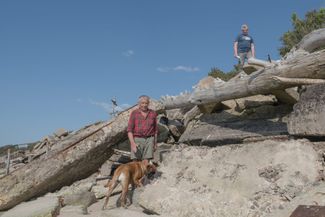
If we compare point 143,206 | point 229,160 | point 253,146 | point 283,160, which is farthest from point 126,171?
point 283,160

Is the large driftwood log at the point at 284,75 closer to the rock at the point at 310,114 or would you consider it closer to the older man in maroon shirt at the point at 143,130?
the rock at the point at 310,114

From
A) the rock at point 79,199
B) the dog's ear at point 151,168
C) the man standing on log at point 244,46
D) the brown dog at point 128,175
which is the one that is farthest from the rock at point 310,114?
the man standing on log at point 244,46

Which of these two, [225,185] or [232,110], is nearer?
[225,185]

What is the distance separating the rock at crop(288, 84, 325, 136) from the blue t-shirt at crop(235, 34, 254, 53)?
201 inches

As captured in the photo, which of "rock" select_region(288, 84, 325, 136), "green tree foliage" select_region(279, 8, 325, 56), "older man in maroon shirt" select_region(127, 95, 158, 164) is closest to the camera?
"rock" select_region(288, 84, 325, 136)

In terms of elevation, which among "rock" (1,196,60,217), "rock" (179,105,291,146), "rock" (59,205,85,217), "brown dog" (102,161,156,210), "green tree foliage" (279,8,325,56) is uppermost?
Answer: "green tree foliage" (279,8,325,56)

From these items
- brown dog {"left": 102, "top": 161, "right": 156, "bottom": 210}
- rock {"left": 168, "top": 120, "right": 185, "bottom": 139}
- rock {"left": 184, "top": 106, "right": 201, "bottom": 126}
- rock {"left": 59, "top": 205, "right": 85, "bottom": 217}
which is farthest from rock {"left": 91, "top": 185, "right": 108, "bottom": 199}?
rock {"left": 184, "top": 106, "right": 201, "bottom": 126}

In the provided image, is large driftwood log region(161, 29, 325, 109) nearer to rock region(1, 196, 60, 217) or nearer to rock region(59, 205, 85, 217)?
rock region(59, 205, 85, 217)

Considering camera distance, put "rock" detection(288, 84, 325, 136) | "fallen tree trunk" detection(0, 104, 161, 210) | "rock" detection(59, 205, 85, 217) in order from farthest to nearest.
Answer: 1. "fallen tree trunk" detection(0, 104, 161, 210)
2. "rock" detection(59, 205, 85, 217)
3. "rock" detection(288, 84, 325, 136)

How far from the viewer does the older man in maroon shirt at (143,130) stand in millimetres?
7502

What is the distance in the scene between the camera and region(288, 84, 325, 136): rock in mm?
5410

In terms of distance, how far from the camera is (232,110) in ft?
30.7

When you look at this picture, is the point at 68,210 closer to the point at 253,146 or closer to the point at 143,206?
the point at 143,206

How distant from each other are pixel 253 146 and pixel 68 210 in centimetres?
360
